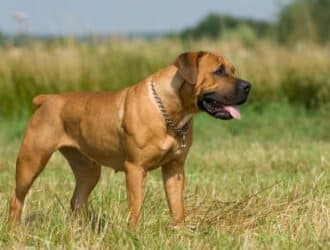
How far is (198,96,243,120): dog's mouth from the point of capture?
23.3 ft

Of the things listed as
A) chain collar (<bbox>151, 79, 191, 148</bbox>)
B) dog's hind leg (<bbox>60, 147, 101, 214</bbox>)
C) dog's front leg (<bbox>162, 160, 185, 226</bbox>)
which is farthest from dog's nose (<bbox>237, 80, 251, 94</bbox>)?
dog's hind leg (<bbox>60, 147, 101, 214</bbox>)

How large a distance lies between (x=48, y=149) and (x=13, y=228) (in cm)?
115

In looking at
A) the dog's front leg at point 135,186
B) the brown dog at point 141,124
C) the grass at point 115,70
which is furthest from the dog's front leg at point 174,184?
the grass at point 115,70

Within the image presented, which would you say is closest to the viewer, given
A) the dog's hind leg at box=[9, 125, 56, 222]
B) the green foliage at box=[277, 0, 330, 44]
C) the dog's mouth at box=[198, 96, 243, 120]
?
the dog's mouth at box=[198, 96, 243, 120]

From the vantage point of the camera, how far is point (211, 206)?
7340 millimetres

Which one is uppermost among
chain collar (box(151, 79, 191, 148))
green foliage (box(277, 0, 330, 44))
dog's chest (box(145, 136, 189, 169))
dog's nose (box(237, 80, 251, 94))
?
dog's nose (box(237, 80, 251, 94))

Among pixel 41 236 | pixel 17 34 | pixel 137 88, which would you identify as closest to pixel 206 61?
pixel 137 88

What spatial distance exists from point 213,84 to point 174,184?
87 cm

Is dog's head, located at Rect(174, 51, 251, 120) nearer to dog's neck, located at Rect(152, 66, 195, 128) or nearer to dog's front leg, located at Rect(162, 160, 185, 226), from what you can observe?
dog's neck, located at Rect(152, 66, 195, 128)

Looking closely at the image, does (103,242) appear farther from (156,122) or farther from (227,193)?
(227,193)

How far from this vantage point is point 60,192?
8641 mm

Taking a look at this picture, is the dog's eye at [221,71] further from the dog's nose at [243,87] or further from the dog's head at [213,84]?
the dog's nose at [243,87]

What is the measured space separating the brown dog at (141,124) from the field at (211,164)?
27 centimetres

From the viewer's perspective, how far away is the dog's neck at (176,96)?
280 inches
